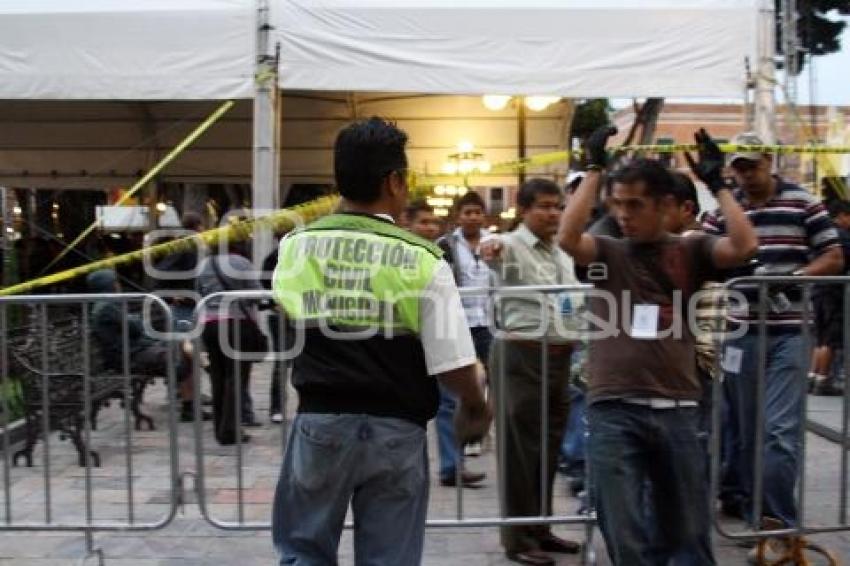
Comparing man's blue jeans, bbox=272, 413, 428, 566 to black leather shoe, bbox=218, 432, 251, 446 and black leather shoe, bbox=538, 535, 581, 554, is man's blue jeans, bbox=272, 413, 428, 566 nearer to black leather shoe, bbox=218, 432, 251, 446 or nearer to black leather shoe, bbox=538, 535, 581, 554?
black leather shoe, bbox=538, 535, 581, 554

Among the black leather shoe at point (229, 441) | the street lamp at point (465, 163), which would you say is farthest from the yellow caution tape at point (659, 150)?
the black leather shoe at point (229, 441)

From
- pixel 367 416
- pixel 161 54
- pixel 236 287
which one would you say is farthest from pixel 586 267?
pixel 161 54

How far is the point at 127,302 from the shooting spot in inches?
185

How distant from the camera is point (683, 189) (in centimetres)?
425

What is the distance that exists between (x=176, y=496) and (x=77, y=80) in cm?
498

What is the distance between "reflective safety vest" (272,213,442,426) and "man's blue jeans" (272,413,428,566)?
0.06 meters

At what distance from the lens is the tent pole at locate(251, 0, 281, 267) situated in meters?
8.03

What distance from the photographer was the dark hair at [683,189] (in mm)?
3709

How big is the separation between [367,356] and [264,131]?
20.0ft

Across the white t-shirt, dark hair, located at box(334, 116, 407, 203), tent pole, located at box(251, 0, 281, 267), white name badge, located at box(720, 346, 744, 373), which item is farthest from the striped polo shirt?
tent pole, located at box(251, 0, 281, 267)

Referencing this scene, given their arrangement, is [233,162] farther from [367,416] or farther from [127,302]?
[367,416]

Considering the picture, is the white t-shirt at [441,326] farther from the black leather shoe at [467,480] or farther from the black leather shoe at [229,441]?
the black leather shoe at [229,441]

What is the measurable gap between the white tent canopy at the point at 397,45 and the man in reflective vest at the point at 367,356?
5.56 meters

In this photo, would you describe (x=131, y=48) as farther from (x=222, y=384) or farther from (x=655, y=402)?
(x=655, y=402)
